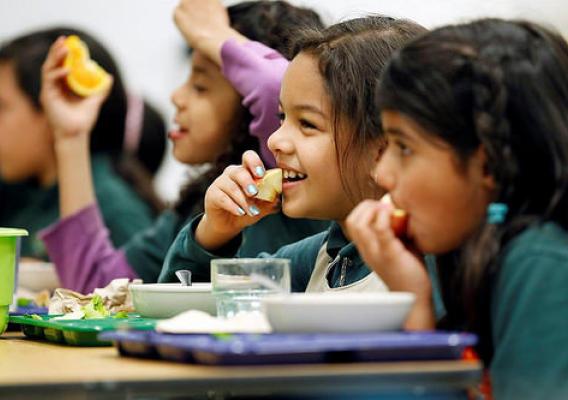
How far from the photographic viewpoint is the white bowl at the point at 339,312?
107 centimetres

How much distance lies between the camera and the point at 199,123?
8.39 ft

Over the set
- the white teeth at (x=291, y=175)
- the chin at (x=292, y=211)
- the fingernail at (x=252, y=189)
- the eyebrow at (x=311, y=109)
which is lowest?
the chin at (x=292, y=211)

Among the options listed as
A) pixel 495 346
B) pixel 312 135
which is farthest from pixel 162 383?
pixel 312 135

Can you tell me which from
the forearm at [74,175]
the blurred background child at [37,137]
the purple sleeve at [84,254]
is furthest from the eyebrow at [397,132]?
the blurred background child at [37,137]

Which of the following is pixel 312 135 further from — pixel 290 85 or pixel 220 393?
pixel 220 393

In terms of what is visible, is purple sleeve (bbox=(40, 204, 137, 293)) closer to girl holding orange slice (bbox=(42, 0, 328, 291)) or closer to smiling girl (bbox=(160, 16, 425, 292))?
girl holding orange slice (bbox=(42, 0, 328, 291))

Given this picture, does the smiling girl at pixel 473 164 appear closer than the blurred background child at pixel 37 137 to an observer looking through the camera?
Yes

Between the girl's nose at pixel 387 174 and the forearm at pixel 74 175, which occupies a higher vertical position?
the girl's nose at pixel 387 174

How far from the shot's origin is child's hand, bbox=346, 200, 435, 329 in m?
1.24

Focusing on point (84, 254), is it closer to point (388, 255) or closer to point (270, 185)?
point (270, 185)

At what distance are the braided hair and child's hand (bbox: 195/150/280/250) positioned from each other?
527 millimetres

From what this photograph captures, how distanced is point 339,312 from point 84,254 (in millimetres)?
1777

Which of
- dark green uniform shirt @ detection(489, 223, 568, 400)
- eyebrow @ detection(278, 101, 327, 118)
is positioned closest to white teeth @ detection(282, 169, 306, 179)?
eyebrow @ detection(278, 101, 327, 118)

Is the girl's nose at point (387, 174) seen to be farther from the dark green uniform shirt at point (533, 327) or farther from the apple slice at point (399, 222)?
the dark green uniform shirt at point (533, 327)
